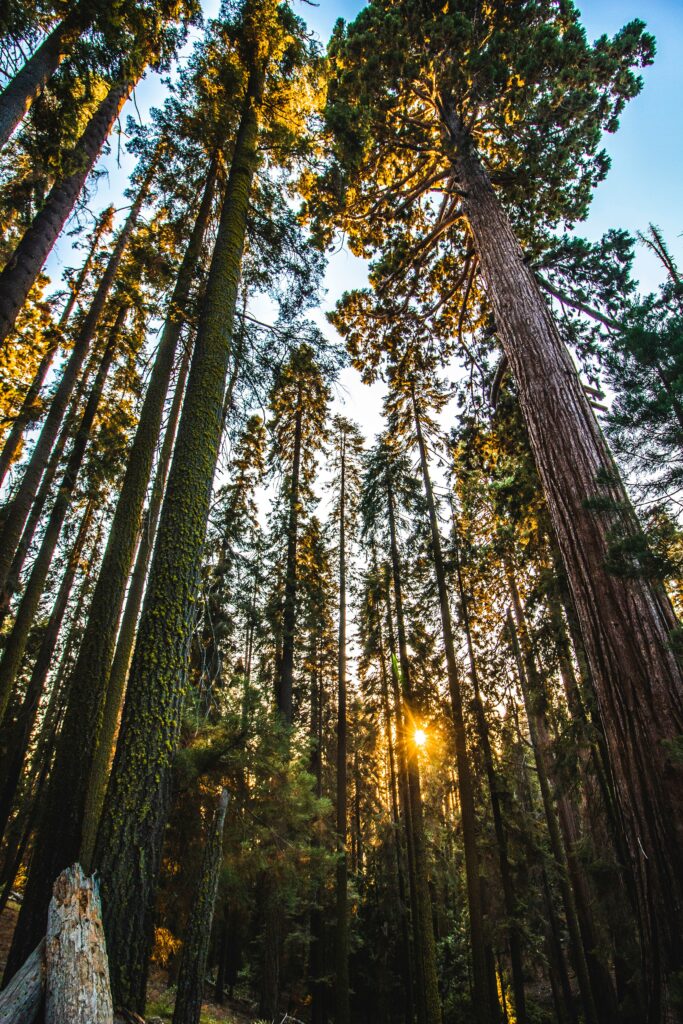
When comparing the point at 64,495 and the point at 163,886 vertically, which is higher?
the point at 64,495

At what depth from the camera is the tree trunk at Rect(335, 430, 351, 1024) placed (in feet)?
36.1

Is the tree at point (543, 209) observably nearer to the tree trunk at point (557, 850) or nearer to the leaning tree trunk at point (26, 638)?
the leaning tree trunk at point (26, 638)

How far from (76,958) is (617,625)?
12.7 feet

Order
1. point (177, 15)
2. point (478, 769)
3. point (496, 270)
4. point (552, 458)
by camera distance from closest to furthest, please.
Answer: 1. point (552, 458)
2. point (496, 270)
3. point (177, 15)
4. point (478, 769)

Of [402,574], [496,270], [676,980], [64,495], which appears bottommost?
[676,980]

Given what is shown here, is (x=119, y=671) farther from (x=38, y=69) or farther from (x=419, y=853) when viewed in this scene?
(x=38, y=69)

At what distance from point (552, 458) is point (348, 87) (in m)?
7.20

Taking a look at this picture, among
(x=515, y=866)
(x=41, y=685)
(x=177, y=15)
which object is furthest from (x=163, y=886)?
(x=177, y=15)

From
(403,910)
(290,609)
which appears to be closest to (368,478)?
(290,609)

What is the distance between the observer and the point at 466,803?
9.40 meters

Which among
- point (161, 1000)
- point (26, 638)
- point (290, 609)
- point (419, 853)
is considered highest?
point (290, 609)

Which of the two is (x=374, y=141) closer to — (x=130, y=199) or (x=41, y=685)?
(x=130, y=199)

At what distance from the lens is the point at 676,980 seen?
2021mm

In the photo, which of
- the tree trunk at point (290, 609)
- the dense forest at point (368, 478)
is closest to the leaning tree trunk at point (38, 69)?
the dense forest at point (368, 478)
